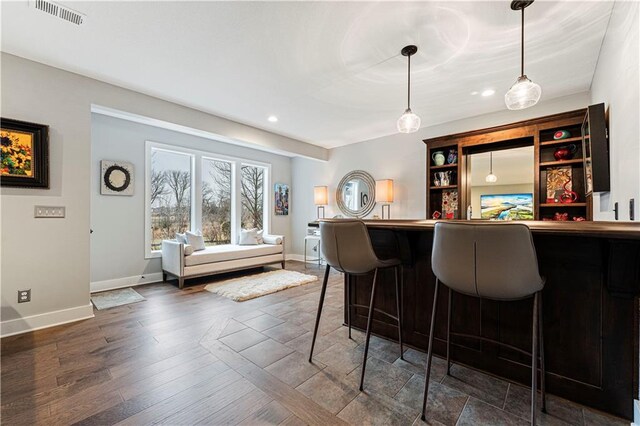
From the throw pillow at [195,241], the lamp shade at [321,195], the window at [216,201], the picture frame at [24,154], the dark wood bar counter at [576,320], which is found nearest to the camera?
the dark wood bar counter at [576,320]

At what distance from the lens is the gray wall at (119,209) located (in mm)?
3889

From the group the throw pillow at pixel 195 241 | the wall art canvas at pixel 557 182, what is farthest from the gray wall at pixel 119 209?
the wall art canvas at pixel 557 182

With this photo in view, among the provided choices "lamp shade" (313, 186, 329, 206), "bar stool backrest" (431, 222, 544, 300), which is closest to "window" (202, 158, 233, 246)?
"lamp shade" (313, 186, 329, 206)

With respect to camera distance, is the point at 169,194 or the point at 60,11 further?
the point at 169,194

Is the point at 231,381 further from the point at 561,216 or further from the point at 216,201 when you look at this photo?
the point at 216,201

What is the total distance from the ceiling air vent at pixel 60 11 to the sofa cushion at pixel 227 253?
2.94 m

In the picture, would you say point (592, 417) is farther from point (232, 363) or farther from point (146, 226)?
point (146, 226)

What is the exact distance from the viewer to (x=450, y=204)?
4.16 m

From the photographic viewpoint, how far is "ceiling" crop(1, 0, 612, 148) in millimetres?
1983

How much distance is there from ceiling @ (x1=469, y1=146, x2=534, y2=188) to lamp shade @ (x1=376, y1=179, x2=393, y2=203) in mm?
1287

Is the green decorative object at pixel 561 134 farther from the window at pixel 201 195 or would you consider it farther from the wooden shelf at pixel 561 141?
the window at pixel 201 195

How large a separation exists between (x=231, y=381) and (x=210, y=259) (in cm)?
282

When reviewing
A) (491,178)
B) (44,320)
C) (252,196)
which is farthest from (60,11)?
(491,178)

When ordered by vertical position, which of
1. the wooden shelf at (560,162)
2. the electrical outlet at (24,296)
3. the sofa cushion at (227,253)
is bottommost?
the electrical outlet at (24,296)
